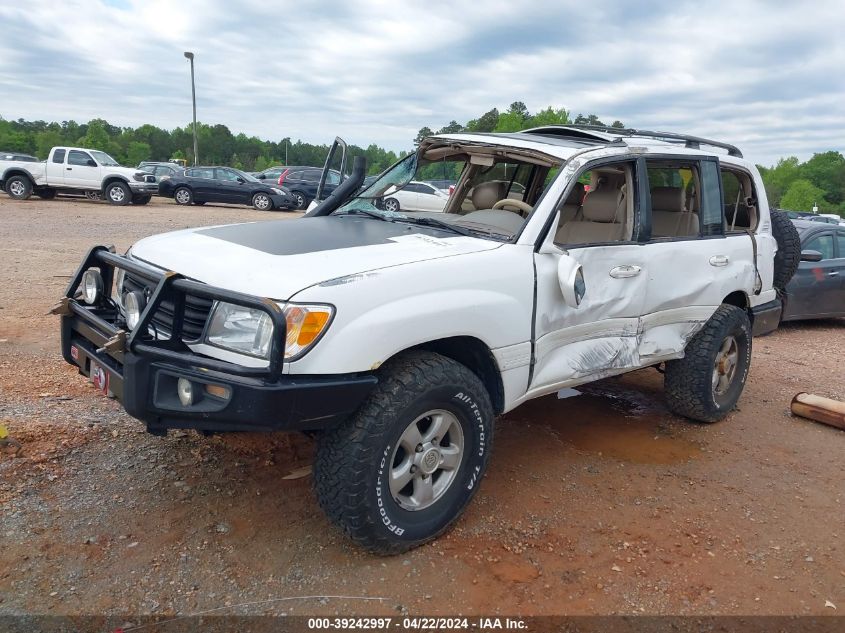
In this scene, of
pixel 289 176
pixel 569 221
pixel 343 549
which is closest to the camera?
pixel 343 549

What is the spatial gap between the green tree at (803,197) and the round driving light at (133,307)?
116258mm

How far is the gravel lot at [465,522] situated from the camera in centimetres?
288

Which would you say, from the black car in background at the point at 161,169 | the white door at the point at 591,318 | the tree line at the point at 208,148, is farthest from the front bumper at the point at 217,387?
the tree line at the point at 208,148

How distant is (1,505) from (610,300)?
11.0 feet

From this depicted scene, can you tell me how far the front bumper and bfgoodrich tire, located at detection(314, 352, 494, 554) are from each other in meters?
0.16

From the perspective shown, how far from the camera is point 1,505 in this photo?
3.30 meters

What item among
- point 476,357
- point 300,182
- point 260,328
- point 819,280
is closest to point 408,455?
point 476,357

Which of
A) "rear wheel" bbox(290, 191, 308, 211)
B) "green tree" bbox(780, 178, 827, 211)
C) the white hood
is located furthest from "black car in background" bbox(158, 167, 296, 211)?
"green tree" bbox(780, 178, 827, 211)

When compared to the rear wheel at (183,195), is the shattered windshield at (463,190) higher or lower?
higher

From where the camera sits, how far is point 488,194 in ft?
16.0

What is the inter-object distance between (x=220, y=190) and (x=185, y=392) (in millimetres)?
21781

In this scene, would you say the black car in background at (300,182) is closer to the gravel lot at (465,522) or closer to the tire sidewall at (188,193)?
the tire sidewall at (188,193)

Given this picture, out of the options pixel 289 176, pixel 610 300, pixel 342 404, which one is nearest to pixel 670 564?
pixel 610 300

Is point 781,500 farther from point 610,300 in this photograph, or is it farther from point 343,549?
point 343,549
